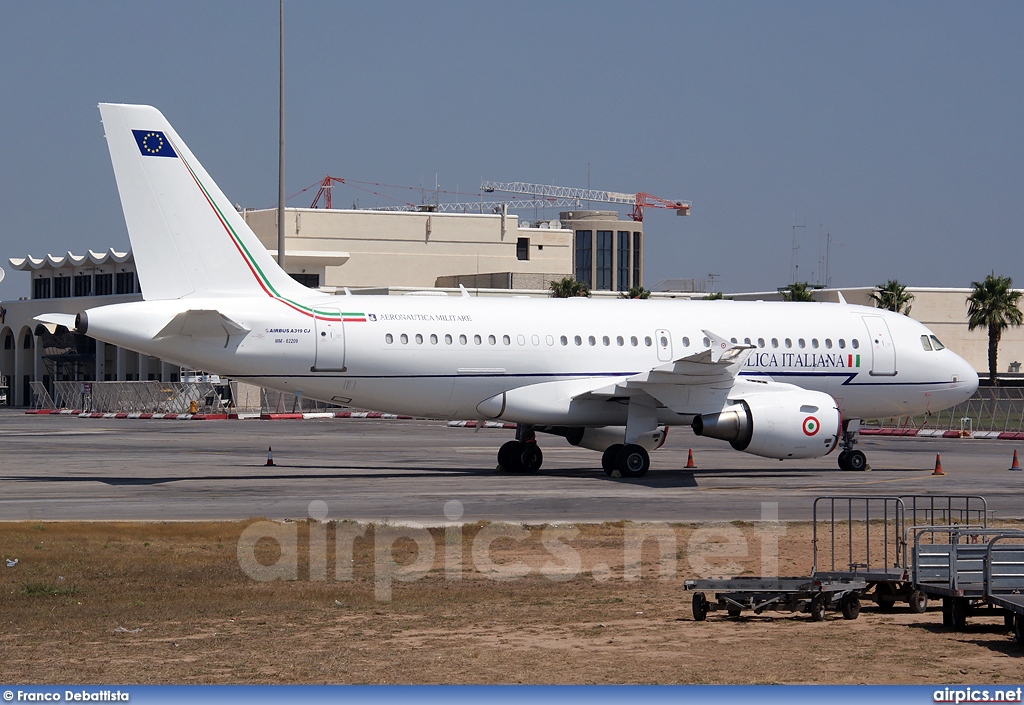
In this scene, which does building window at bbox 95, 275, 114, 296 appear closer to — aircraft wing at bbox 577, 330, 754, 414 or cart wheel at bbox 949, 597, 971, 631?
aircraft wing at bbox 577, 330, 754, 414

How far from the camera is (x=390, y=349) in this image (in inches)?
1094

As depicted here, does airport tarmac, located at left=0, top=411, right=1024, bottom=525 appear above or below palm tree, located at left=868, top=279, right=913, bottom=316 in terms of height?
below

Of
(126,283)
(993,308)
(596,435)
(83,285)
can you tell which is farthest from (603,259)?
(596,435)

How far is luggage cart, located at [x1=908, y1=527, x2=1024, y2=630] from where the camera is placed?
1213 centimetres

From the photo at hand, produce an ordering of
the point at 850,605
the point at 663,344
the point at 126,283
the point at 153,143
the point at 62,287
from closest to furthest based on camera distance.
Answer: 1. the point at 850,605
2. the point at 153,143
3. the point at 663,344
4. the point at 126,283
5. the point at 62,287

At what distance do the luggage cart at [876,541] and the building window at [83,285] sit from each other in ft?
282

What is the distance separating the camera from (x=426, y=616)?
12.7m

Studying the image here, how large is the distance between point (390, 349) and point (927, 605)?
1591cm

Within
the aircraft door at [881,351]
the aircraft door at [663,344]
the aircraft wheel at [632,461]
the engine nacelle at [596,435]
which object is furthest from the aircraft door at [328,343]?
the aircraft door at [881,351]

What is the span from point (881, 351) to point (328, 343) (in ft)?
44.4

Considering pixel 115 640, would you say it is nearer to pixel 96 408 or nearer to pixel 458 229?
pixel 96 408

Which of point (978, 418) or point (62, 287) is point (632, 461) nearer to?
point (978, 418)

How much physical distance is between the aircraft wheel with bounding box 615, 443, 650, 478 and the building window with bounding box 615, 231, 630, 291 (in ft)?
479

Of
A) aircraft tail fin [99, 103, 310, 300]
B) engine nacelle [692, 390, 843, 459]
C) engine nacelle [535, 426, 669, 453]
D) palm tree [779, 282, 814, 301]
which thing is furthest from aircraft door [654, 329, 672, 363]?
palm tree [779, 282, 814, 301]
